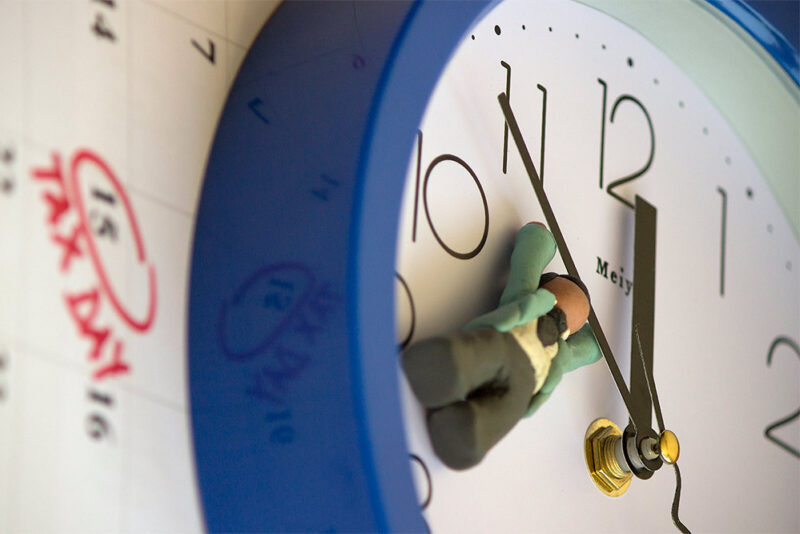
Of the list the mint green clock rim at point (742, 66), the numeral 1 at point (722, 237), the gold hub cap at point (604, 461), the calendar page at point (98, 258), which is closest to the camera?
the calendar page at point (98, 258)

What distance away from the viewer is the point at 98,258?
0.66m

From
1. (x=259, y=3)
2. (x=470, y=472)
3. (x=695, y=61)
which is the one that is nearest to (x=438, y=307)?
(x=470, y=472)

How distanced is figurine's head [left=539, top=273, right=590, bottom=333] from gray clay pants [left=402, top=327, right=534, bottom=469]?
0.26ft

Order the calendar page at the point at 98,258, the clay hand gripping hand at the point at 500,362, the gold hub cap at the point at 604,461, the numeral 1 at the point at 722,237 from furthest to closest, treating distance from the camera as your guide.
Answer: the numeral 1 at the point at 722,237 < the gold hub cap at the point at 604,461 < the clay hand gripping hand at the point at 500,362 < the calendar page at the point at 98,258

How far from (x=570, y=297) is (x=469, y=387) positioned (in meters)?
0.15

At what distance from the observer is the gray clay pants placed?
2.37 ft

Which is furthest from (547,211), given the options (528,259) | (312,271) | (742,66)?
(742,66)

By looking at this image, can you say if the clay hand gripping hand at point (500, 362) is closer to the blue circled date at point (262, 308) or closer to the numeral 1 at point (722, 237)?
the blue circled date at point (262, 308)

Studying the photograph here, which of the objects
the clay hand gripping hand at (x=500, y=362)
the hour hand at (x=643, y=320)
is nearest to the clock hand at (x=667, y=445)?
the hour hand at (x=643, y=320)

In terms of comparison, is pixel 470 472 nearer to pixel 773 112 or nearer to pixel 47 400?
pixel 47 400

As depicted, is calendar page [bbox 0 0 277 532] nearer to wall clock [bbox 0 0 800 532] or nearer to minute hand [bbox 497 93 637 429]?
wall clock [bbox 0 0 800 532]

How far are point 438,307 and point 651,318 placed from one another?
308mm

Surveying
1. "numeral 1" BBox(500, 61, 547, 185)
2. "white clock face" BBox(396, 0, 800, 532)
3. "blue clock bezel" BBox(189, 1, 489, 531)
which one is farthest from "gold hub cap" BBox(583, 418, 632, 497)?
"blue clock bezel" BBox(189, 1, 489, 531)

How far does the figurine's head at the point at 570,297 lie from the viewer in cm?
85
